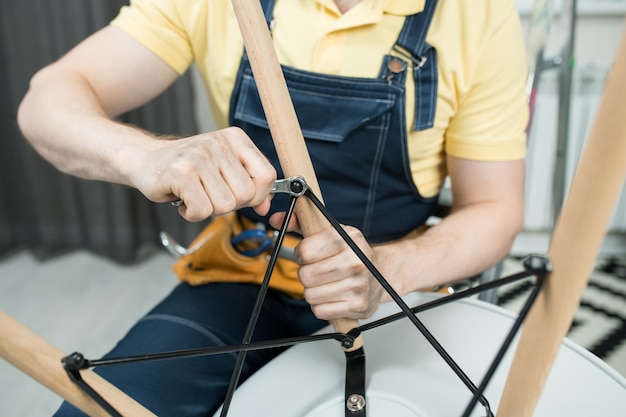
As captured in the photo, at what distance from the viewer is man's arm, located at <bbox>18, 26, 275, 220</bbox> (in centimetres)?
46

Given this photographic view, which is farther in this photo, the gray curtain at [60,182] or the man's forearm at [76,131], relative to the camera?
the gray curtain at [60,182]

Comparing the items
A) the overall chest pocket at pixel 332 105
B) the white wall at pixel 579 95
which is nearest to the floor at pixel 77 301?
the white wall at pixel 579 95

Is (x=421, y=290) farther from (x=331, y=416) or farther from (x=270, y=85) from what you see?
(x=270, y=85)

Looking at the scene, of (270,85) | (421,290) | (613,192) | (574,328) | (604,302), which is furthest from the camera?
(604,302)

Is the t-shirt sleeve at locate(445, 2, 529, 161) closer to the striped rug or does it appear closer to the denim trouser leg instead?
the denim trouser leg

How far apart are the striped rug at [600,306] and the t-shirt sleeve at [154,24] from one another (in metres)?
1.10

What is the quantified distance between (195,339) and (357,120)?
13.9 inches

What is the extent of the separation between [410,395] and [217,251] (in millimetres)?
397

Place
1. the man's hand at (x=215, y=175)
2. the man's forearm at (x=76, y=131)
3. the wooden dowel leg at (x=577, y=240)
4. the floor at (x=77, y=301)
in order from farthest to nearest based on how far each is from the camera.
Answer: the floor at (x=77, y=301)
the man's forearm at (x=76, y=131)
the man's hand at (x=215, y=175)
the wooden dowel leg at (x=577, y=240)

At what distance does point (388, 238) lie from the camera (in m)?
0.85

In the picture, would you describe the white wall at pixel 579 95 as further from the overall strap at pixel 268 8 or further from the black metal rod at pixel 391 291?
the black metal rod at pixel 391 291

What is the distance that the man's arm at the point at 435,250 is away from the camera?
0.55 metres

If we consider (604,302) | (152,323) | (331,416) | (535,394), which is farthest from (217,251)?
(604,302)

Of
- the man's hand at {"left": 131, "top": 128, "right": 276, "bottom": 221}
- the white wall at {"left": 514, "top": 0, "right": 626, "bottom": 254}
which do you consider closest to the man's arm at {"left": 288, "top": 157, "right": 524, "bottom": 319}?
the man's hand at {"left": 131, "top": 128, "right": 276, "bottom": 221}
